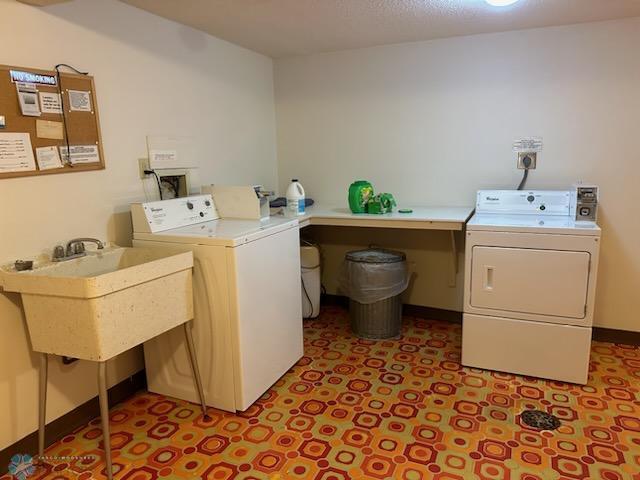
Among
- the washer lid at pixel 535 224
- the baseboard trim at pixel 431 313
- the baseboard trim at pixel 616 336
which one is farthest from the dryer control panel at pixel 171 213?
the baseboard trim at pixel 616 336

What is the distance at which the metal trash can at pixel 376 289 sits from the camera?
3117 millimetres

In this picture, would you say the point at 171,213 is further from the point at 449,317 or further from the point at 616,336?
the point at 616,336

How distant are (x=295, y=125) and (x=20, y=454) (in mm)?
2790

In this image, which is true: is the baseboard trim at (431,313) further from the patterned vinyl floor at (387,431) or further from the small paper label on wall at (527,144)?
the small paper label on wall at (527,144)

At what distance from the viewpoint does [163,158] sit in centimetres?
264

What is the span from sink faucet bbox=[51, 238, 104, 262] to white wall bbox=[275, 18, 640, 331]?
1985 millimetres

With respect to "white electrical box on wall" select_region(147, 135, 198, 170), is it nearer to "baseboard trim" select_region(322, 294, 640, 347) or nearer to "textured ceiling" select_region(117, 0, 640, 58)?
"textured ceiling" select_region(117, 0, 640, 58)

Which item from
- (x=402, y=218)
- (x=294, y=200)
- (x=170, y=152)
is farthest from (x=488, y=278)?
Answer: (x=170, y=152)

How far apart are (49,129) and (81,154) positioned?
177 millimetres

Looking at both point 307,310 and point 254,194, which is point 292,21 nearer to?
point 254,194

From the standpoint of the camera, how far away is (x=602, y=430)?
212 centimetres

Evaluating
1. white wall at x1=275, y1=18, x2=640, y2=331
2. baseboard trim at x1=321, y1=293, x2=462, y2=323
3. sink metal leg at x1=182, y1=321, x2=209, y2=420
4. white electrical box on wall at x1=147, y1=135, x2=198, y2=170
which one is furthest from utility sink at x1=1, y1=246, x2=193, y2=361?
baseboard trim at x1=321, y1=293, x2=462, y2=323

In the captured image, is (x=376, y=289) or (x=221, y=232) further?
(x=376, y=289)

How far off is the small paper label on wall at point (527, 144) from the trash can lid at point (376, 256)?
1068 mm
